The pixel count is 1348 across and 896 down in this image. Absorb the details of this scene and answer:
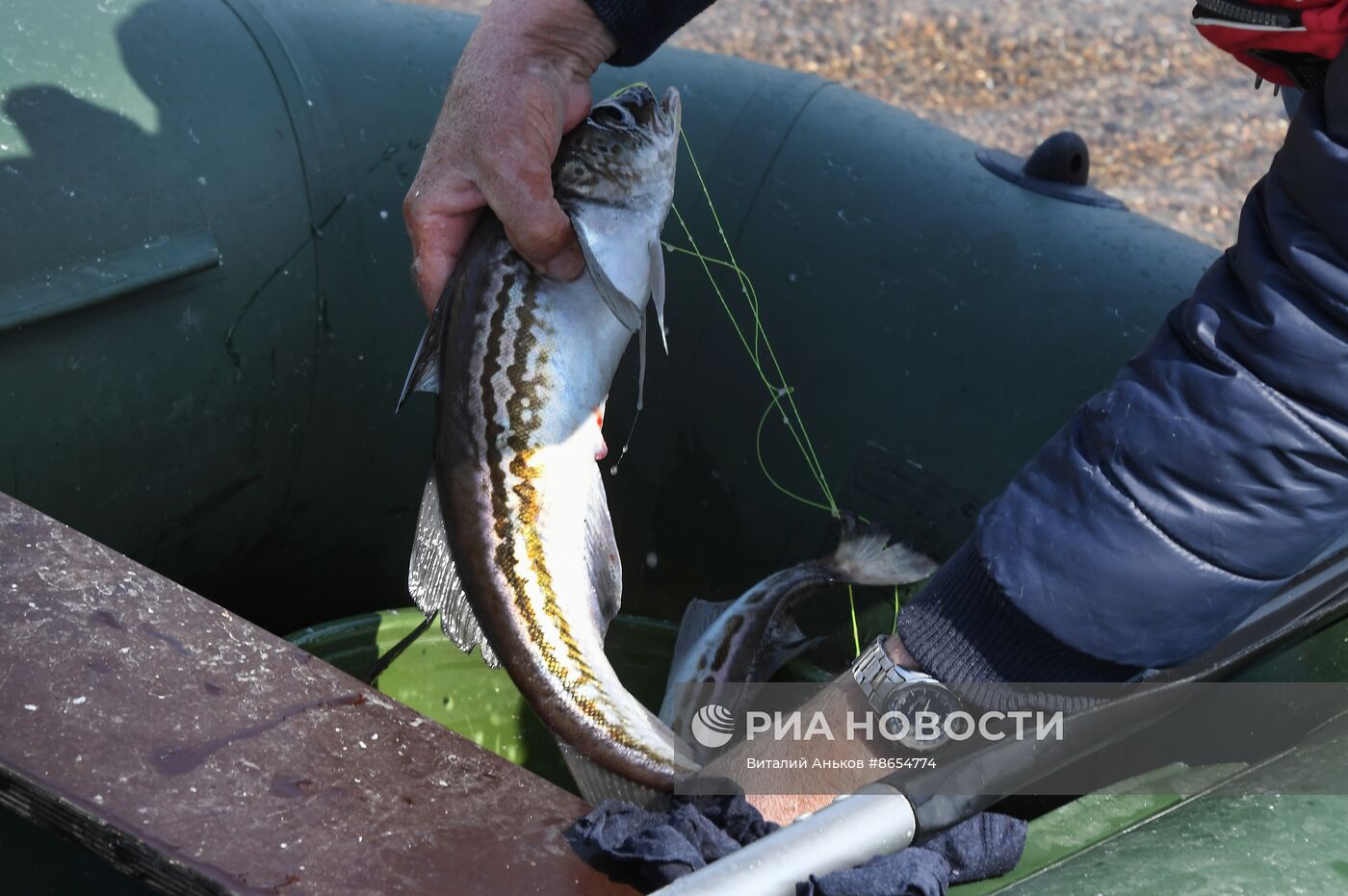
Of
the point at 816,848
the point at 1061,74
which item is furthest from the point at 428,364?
the point at 1061,74

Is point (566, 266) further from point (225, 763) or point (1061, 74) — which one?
point (1061, 74)

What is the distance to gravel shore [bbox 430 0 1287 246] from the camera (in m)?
7.36

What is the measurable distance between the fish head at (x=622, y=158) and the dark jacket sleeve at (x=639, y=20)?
0.08 meters

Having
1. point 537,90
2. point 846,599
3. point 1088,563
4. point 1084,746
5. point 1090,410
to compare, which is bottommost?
point 846,599

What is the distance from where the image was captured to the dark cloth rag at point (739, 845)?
1.36 m

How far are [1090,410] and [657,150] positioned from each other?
0.86 metres

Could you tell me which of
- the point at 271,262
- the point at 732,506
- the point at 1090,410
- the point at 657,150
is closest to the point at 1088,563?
the point at 1090,410

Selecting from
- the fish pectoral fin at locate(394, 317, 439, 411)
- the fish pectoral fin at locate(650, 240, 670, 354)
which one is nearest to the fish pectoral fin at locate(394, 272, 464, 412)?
the fish pectoral fin at locate(394, 317, 439, 411)

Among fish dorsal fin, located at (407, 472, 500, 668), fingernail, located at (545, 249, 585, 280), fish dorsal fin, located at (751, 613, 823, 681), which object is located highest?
fingernail, located at (545, 249, 585, 280)

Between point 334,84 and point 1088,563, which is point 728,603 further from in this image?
point 334,84

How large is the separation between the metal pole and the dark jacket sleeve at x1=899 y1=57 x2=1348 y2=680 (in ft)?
1.12

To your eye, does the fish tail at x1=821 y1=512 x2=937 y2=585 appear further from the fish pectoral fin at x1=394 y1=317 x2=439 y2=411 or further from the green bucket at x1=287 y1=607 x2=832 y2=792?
the fish pectoral fin at x1=394 y1=317 x2=439 y2=411

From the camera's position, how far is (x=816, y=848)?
1.35m

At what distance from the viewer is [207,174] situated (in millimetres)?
2521
